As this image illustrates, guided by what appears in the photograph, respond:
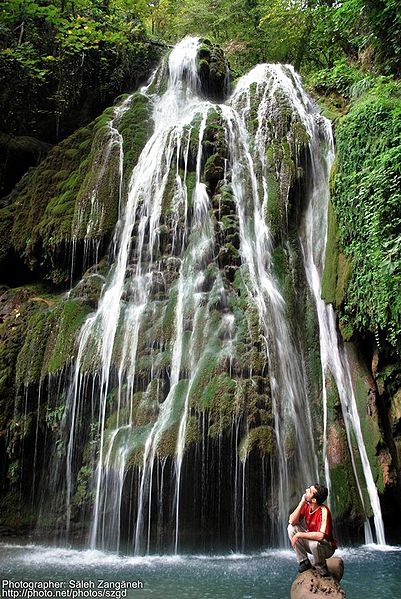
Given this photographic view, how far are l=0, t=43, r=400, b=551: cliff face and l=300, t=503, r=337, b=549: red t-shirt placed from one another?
8.29 ft

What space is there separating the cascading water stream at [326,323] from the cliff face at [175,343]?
110 mm

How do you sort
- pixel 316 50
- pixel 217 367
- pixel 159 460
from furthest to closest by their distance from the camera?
pixel 316 50 < pixel 217 367 < pixel 159 460

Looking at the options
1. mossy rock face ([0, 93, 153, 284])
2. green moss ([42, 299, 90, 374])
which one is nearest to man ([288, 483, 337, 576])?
green moss ([42, 299, 90, 374])

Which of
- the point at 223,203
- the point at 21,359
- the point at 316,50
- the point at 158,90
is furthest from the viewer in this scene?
the point at 316,50

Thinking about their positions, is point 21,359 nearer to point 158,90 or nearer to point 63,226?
point 63,226

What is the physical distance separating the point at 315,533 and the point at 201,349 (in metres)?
4.09

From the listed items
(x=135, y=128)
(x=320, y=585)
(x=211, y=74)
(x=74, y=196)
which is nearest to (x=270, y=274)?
(x=74, y=196)

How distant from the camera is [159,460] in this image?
270 inches

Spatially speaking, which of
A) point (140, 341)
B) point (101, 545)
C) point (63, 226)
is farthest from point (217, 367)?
point (63, 226)

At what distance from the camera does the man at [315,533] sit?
4.16 m

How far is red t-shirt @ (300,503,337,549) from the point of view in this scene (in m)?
4.17

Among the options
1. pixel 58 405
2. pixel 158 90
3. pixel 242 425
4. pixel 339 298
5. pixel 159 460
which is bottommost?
pixel 159 460

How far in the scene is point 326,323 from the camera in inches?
351

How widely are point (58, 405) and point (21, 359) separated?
47.5 inches
